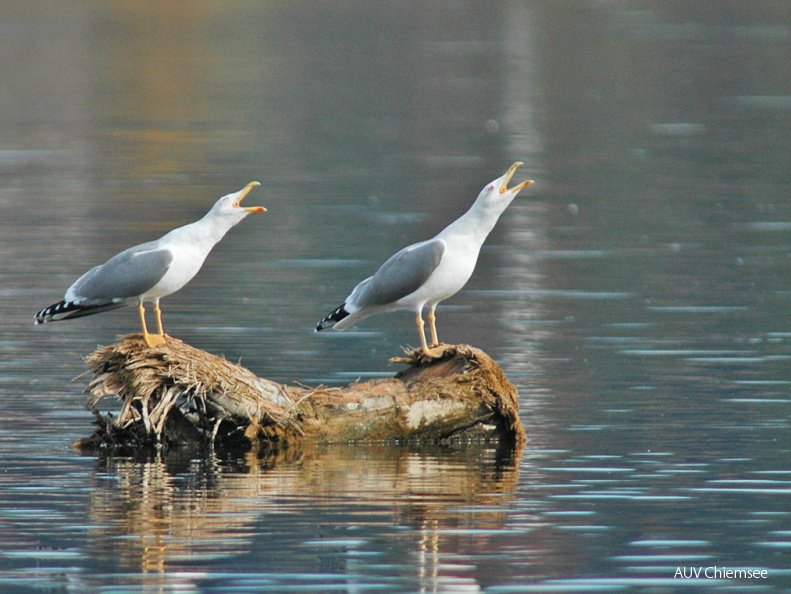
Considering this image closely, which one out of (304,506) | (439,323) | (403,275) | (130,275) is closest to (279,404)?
(403,275)

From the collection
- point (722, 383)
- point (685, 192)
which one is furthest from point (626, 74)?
point (722, 383)

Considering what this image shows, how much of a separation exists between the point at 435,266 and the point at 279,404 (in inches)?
63.9

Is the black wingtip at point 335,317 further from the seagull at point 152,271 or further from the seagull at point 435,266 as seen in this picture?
the seagull at point 152,271

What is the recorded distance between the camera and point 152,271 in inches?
474

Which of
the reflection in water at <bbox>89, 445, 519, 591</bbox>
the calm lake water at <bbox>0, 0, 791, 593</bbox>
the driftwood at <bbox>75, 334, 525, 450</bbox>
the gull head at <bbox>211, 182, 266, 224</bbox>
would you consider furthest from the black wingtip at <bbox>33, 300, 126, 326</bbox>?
the reflection in water at <bbox>89, 445, 519, 591</bbox>

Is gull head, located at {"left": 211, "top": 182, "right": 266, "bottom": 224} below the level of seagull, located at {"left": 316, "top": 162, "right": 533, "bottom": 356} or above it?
above

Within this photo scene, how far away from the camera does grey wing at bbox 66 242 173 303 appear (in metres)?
12.0

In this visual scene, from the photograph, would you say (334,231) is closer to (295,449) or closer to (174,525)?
(295,449)

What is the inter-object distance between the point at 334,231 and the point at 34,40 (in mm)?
50750

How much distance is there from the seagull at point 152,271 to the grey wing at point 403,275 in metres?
1.09

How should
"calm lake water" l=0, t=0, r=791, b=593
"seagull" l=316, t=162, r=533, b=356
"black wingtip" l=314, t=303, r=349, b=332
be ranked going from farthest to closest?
1. "black wingtip" l=314, t=303, r=349, b=332
2. "seagull" l=316, t=162, r=533, b=356
3. "calm lake water" l=0, t=0, r=791, b=593

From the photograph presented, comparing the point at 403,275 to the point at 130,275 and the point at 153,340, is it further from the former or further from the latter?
the point at 130,275

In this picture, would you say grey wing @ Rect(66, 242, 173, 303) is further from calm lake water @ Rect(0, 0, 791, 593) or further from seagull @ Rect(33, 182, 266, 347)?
calm lake water @ Rect(0, 0, 791, 593)

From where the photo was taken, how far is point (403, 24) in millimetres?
87625
